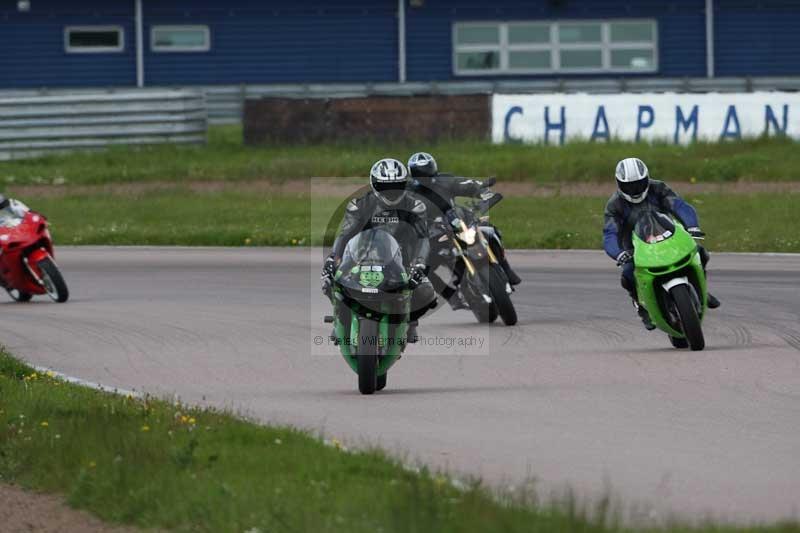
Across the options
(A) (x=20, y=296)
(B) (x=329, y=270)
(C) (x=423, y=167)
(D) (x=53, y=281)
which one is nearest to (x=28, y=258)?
(D) (x=53, y=281)

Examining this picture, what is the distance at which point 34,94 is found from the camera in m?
34.8

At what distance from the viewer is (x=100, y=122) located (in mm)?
31031

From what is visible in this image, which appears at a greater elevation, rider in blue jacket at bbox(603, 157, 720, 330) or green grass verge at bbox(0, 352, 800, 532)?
rider in blue jacket at bbox(603, 157, 720, 330)

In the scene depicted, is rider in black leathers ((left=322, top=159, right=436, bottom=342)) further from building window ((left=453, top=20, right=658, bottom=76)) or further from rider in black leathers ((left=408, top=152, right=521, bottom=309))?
building window ((left=453, top=20, right=658, bottom=76))

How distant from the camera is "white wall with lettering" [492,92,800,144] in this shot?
91.5 feet

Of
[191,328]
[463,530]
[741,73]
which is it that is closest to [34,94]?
[741,73]

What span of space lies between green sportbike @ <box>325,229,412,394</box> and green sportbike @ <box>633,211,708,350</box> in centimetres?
258

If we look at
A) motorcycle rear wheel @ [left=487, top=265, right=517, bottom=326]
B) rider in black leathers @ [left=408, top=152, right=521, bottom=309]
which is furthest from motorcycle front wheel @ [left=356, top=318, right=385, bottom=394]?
rider in black leathers @ [left=408, top=152, right=521, bottom=309]

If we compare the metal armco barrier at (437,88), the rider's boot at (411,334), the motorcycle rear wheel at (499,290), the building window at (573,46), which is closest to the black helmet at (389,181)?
the rider's boot at (411,334)

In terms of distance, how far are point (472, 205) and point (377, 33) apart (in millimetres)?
25770

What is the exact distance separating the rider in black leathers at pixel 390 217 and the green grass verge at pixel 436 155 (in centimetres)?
1647

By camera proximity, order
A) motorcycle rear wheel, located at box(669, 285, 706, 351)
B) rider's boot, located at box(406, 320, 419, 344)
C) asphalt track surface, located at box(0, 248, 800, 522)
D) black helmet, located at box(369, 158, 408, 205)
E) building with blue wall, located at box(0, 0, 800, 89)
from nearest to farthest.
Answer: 1. asphalt track surface, located at box(0, 248, 800, 522)
2. black helmet, located at box(369, 158, 408, 205)
3. rider's boot, located at box(406, 320, 419, 344)
4. motorcycle rear wheel, located at box(669, 285, 706, 351)
5. building with blue wall, located at box(0, 0, 800, 89)

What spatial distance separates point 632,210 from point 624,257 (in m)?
0.45

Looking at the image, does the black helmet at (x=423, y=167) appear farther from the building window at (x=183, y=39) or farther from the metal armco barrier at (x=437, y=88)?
the building window at (x=183, y=39)
